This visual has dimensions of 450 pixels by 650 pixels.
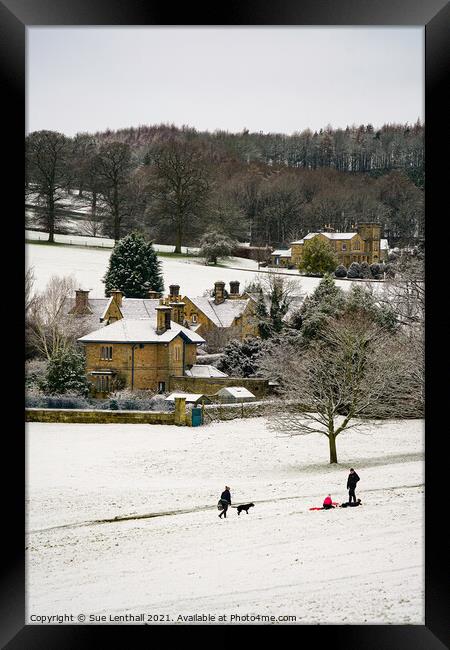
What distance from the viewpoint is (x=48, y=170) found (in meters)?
6.90

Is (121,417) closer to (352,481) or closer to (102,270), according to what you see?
(102,270)

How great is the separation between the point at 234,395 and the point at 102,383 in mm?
Result: 1167

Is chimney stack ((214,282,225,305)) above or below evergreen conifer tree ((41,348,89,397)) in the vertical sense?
above

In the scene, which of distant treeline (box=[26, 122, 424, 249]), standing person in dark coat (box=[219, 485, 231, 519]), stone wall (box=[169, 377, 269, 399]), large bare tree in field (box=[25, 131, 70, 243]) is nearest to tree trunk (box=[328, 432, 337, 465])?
stone wall (box=[169, 377, 269, 399])

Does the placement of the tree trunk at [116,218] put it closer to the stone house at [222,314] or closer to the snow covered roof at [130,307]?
the snow covered roof at [130,307]

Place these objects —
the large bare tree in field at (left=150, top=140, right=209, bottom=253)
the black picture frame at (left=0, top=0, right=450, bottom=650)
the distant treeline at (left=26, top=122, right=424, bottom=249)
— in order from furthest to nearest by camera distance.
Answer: the large bare tree in field at (left=150, top=140, right=209, bottom=253) → the distant treeline at (left=26, top=122, right=424, bottom=249) → the black picture frame at (left=0, top=0, right=450, bottom=650)

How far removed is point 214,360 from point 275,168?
1788 millimetres

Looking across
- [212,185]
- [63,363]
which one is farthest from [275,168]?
[63,363]

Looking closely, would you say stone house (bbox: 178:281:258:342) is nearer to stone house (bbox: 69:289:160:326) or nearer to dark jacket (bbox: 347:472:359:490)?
stone house (bbox: 69:289:160:326)

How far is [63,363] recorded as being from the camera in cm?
695

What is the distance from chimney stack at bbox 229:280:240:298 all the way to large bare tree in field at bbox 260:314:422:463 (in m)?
0.61

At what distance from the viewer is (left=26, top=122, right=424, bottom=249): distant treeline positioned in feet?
22.5
